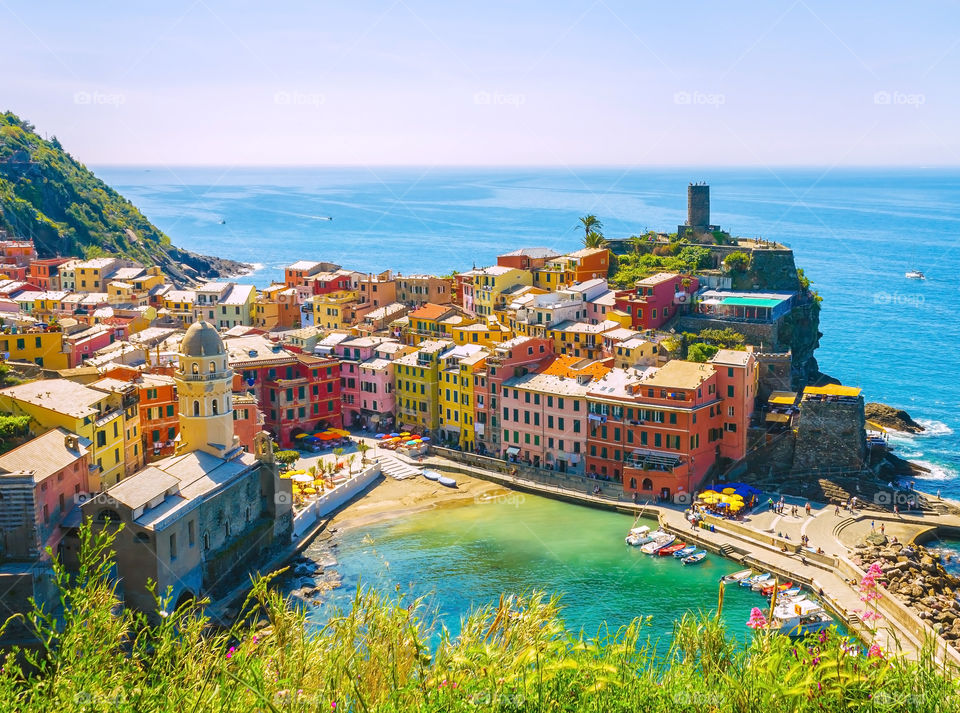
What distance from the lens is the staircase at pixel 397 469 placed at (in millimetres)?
57438

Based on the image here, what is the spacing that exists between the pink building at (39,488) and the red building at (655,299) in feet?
116

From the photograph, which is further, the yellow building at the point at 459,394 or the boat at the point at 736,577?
the yellow building at the point at 459,394

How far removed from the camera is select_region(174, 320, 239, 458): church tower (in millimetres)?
46094

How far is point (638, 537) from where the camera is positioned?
48.2m

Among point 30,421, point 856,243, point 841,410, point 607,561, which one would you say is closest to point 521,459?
point 607,561

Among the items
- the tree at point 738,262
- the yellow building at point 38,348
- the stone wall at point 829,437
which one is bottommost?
the stone wall at point 829,437

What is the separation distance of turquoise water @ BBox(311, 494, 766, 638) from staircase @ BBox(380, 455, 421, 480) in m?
5.30

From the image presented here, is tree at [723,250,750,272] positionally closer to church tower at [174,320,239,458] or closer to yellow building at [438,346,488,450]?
yellow building at [438,346,488,450]

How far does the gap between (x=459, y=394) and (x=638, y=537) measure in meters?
17.3

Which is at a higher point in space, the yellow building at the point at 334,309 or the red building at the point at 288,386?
the yellow building at the point at 334,309

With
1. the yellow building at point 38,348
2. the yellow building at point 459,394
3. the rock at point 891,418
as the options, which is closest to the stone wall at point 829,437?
the rock at point 891,418

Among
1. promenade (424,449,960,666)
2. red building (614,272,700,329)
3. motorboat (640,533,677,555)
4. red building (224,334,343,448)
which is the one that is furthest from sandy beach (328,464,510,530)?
red building (614,272,700,329)

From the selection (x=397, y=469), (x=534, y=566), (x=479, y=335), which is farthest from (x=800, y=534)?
(x=479, y=335)

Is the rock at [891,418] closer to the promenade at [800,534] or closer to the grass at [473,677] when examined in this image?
the promenade at [800,534]
